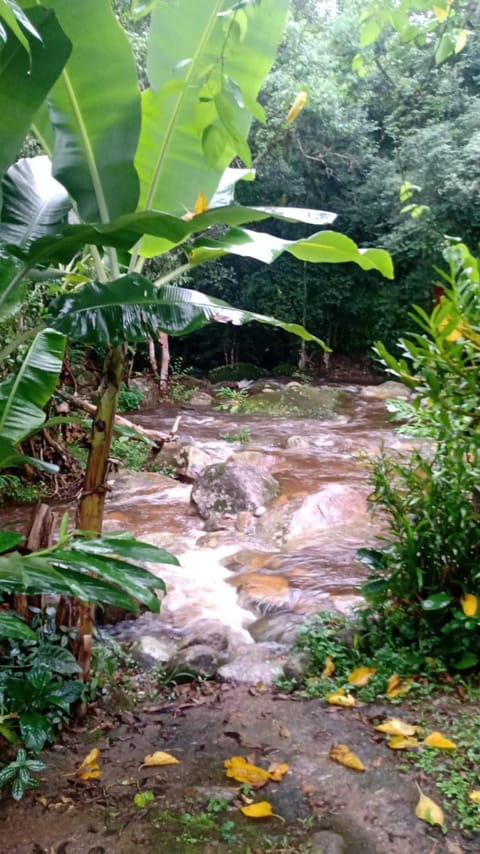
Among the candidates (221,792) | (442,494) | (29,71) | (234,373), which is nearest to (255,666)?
(221,792)

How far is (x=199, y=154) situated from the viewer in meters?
2.24

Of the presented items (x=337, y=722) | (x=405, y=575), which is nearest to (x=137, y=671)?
(x=337, y=722)

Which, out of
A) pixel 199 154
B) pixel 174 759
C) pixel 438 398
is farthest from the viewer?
pixel 438 398

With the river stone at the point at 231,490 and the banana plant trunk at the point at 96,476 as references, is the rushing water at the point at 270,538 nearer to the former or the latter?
the river stone at the point at 231,490

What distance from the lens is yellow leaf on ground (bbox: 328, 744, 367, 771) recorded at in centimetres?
202

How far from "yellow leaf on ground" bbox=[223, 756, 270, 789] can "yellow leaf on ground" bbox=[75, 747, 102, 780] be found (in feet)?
1.42

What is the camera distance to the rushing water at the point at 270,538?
3804 mm

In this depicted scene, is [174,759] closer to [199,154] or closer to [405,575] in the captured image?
[405,575]

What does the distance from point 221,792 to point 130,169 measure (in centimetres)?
201

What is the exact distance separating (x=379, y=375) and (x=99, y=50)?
1357cm

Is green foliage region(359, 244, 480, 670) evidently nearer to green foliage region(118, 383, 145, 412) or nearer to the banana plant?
the banana plant

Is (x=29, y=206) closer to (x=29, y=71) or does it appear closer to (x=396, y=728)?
(x=29, y=71)

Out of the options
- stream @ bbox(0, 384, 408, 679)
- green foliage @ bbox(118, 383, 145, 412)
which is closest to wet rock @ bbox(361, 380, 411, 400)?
stream @ bbox(0, 384, 408, 679)

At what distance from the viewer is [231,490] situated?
582 centimetres
